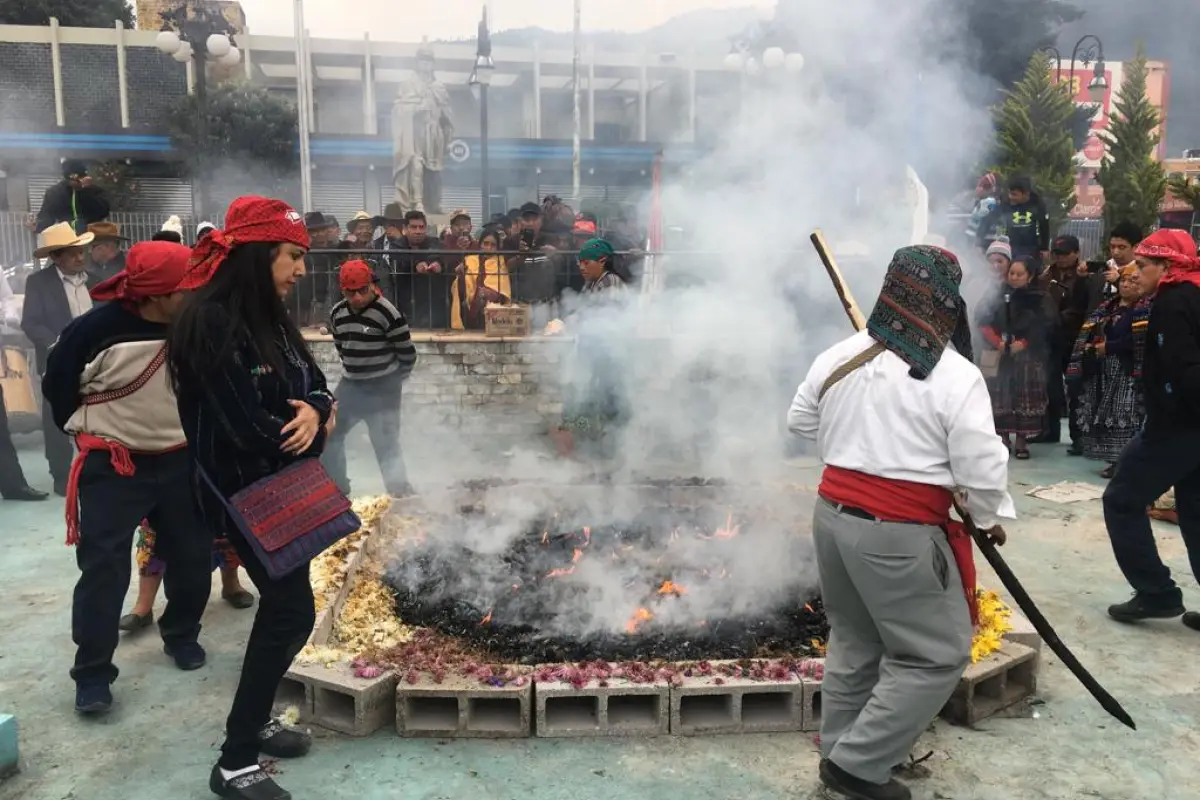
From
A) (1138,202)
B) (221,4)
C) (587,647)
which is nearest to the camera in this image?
(587,647)

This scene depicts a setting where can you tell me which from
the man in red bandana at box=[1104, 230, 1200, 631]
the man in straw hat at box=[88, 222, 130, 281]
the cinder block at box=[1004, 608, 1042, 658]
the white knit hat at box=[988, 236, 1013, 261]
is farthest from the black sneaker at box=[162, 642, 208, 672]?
the white knit hat at box=[988, 236, 1013, 261]

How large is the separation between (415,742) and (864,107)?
633 cm

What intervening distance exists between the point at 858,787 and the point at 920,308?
1.61m

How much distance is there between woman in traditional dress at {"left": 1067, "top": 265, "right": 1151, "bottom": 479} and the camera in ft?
19.3

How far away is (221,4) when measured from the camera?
3841 centimetres

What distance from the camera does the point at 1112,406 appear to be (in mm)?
6895

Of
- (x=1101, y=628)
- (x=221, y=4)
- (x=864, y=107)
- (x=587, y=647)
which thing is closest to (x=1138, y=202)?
(x=864, y=107)

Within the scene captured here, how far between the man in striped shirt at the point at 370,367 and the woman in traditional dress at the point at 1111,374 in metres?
4.86

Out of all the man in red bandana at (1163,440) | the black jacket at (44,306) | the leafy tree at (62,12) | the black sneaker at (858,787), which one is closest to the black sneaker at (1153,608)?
the man in red bandana at (1163,440)

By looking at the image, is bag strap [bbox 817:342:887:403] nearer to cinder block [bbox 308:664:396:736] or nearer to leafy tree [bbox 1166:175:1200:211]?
cinder block [bbox 308:664:396:736]

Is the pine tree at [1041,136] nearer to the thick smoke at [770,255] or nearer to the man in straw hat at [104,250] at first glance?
the thick smoke at [770,255]

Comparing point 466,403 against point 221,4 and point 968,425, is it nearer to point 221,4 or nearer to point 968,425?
Result: point 968,425

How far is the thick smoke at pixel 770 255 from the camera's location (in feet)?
23.7

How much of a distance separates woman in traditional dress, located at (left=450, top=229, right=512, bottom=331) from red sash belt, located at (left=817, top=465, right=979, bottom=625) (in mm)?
7480
